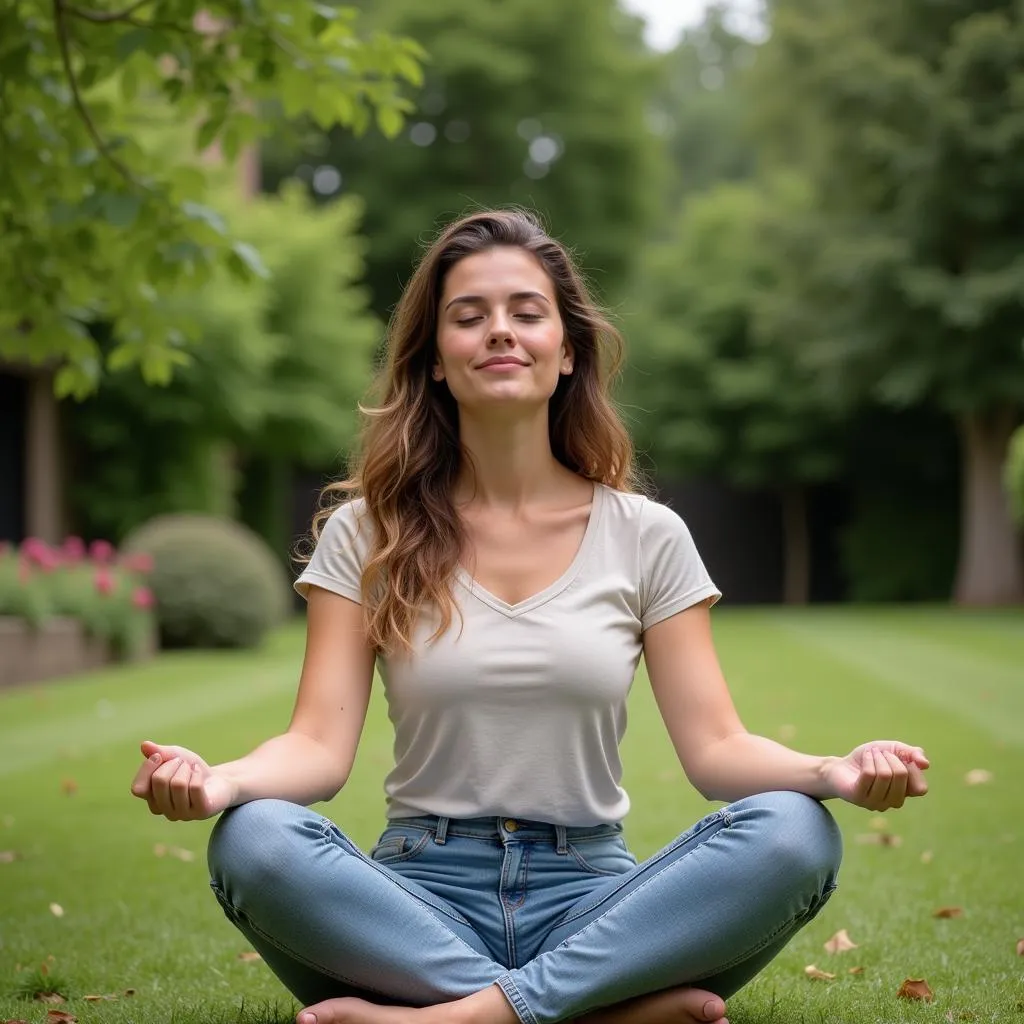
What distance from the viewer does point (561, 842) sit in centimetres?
293

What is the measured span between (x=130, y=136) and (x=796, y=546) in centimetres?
2054

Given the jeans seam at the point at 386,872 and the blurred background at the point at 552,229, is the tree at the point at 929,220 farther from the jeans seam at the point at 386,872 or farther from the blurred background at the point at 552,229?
the jeans seam at the point at 386,872

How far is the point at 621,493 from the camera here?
3264 mm

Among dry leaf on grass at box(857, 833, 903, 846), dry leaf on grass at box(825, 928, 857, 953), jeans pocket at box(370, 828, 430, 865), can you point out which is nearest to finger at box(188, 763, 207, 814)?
jeans pocket at box(370, 828, 430, 865)

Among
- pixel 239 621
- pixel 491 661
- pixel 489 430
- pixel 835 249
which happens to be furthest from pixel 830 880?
pixel 835 249

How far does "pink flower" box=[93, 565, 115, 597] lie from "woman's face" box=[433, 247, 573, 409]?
32.0 ft

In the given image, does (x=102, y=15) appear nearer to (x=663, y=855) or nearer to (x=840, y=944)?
(x=663, y=855)

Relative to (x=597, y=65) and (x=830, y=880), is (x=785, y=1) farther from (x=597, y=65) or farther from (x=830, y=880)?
(x=830, y=880)

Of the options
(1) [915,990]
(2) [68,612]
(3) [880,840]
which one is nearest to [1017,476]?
(2) [68,612]

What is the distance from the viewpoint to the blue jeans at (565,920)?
269 centimetres

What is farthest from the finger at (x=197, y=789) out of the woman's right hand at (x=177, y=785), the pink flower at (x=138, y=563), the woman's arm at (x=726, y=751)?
the pink flower at (x=138, y=563)

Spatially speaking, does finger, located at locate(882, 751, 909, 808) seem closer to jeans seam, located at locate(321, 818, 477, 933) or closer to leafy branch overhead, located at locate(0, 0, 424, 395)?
jeans seam, located at locate(321, 818, 477, 933)

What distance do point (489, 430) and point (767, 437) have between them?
66.5 feet

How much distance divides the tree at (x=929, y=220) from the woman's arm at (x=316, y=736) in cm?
1646
